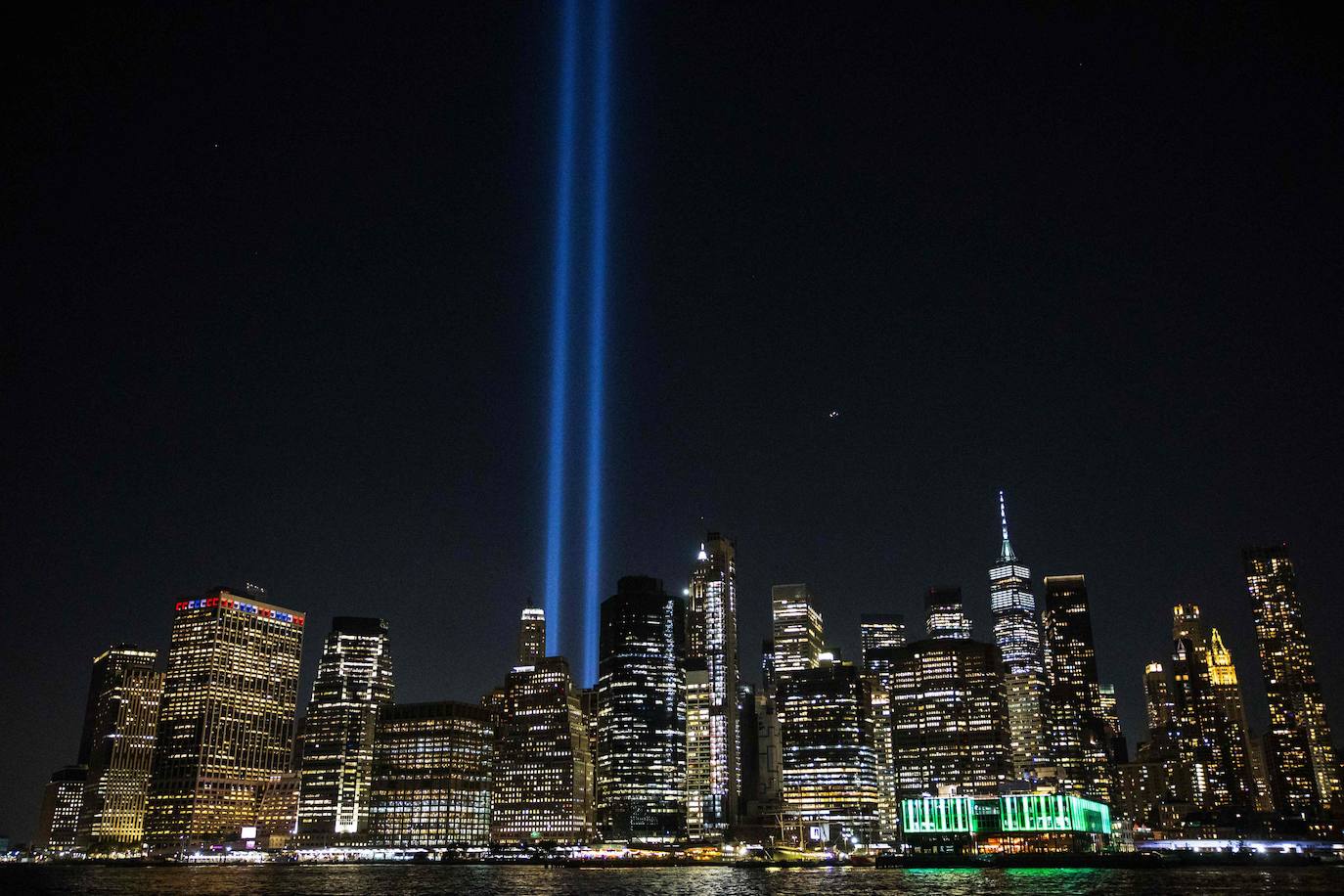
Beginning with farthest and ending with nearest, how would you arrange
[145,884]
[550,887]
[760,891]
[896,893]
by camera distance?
[145,884] < [550,887] < [760,891] < [896,893]

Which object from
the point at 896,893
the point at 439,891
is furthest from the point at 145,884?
the point at 896,893

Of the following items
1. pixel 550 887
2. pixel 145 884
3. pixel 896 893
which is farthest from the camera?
pixel 145 884

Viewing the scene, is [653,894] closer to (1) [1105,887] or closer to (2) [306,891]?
(2) [306,891]

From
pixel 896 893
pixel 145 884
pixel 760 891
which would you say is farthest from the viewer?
pixel 145 884

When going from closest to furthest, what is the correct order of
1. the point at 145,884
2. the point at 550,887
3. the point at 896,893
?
the point at 896,893 → the point at 550,887 → the point at 145,884

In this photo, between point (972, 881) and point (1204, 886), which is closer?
point (1204, 886)

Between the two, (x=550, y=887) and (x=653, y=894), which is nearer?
(x=653, y=894)

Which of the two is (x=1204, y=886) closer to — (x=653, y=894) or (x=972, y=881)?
(x=972, y=881)

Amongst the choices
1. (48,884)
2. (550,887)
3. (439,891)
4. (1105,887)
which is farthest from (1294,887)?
(48,884)
